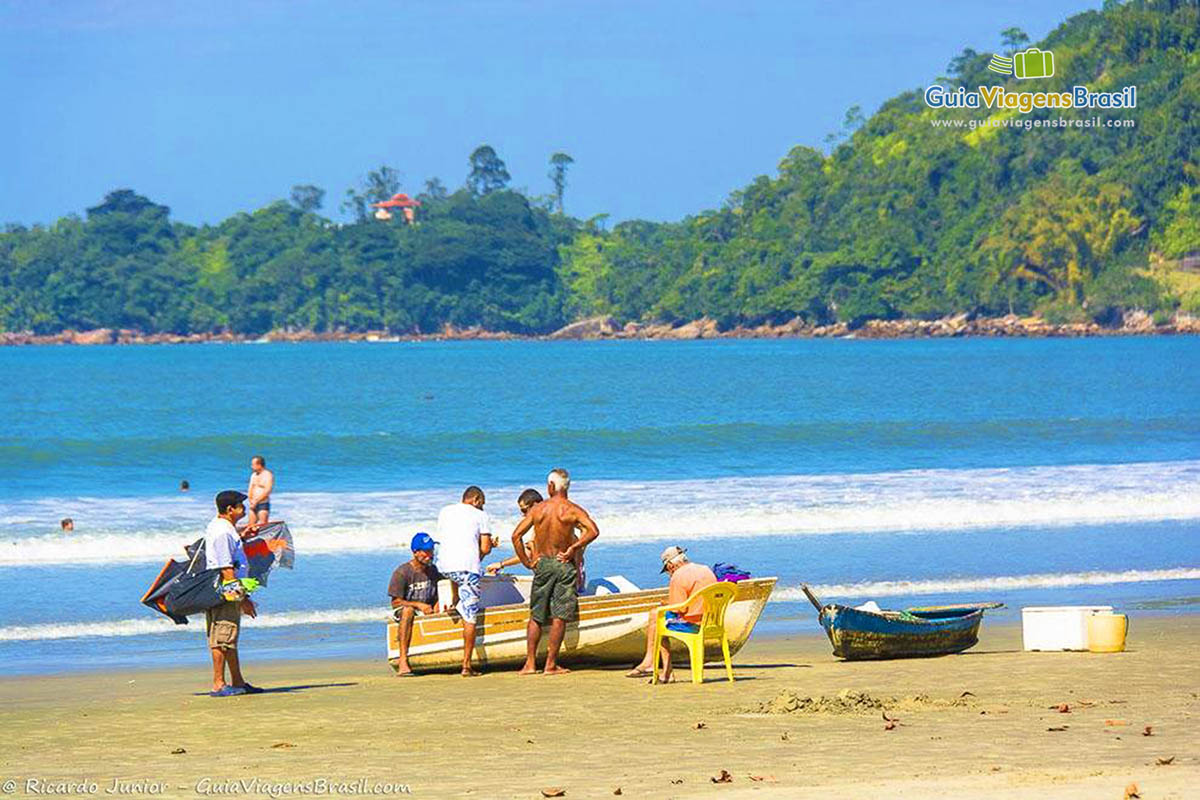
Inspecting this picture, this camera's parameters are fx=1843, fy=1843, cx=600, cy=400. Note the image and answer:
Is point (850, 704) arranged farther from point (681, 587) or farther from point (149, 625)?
point (149, 625)

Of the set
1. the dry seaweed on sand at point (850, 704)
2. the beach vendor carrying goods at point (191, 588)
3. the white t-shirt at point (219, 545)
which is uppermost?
the white t-shirt at point (219, 545)

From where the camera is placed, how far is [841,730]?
1023 centimetres

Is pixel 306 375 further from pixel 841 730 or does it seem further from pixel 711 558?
pixel 841 730

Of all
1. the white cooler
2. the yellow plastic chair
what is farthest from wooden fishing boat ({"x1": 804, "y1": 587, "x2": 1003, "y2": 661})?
the yellow plastic chair

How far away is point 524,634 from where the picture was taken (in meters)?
13.3

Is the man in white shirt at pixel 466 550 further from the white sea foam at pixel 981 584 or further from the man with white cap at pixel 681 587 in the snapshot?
the white sea foam at pixel 981 584

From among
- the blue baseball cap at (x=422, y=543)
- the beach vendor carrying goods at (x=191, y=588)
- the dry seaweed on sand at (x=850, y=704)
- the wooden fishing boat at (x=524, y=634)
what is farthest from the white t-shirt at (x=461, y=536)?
the dry seaweed on sand at (x=850, y=704)

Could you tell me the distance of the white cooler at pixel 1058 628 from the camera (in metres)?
13.4

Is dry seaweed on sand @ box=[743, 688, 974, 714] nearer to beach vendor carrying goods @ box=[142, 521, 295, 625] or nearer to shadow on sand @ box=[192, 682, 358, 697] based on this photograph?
shadow on sand @ box=[192, 682, 358, 697]

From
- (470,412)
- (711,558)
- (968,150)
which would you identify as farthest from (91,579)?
(968,150)

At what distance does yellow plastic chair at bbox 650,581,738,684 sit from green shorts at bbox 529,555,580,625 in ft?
2.20

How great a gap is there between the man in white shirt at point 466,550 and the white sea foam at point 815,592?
3365mm

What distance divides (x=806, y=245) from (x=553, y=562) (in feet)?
481

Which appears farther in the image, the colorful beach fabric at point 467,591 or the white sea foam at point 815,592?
the white sea foam at point 815,592
